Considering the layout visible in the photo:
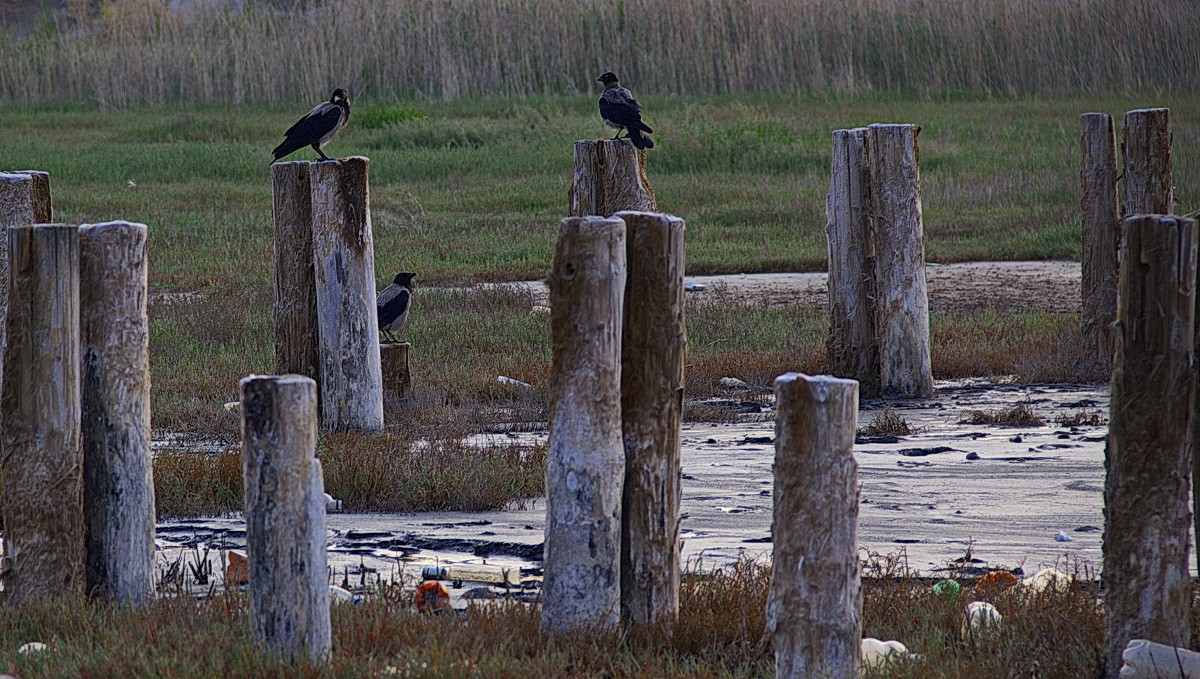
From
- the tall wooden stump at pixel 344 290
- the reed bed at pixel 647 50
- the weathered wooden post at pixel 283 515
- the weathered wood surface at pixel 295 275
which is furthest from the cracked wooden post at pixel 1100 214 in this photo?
the reed bed at pixel 647 50

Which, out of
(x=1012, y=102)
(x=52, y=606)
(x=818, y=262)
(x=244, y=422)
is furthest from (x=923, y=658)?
(x=1012, y=102)

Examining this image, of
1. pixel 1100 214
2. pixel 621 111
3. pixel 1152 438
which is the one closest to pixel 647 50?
pixel 621 111

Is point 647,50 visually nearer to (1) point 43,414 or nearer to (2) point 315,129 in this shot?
(2) point 315,129

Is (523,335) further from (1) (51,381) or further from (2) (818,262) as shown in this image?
(1) (51,381)

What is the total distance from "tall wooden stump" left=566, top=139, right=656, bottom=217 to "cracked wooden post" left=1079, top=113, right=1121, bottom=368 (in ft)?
9.70

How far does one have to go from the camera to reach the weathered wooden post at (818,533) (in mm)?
3908

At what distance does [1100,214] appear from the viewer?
9.46 metres

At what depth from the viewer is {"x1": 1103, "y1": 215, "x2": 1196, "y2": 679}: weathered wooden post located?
391 centimetres

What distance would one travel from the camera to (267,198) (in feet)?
62.6

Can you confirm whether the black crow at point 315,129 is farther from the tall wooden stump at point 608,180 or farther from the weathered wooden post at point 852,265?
the weathered wooden post at point 852,265

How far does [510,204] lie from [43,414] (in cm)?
1446

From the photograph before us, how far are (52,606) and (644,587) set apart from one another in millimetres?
1890

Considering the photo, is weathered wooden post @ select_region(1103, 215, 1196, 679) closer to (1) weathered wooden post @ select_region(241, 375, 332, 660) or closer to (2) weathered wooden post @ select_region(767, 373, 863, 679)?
(2) weathered wooden post @ select_region(767, 373, 863, 679)

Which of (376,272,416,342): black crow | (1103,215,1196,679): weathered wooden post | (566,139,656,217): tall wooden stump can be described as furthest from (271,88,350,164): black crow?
(1103,215,1196,679): weathered wooden post
